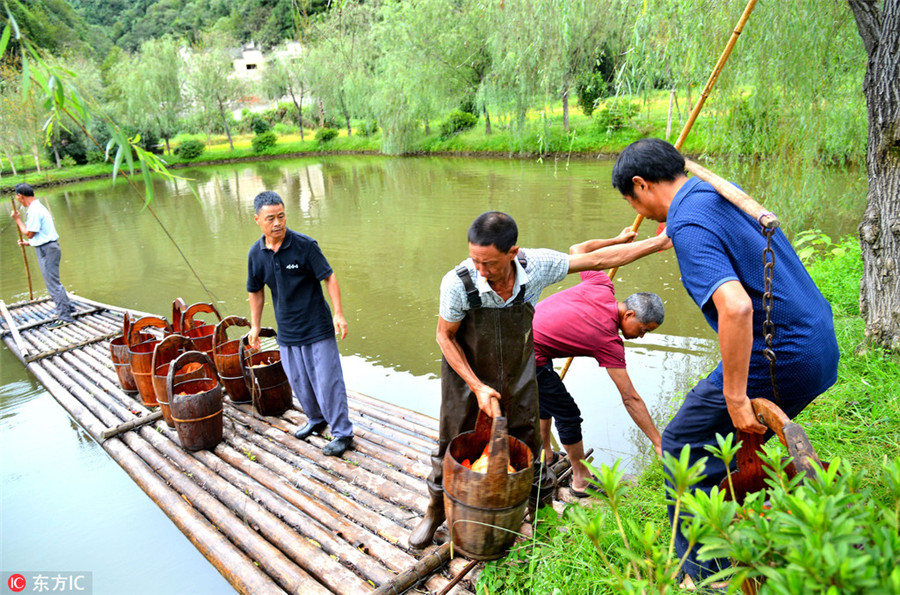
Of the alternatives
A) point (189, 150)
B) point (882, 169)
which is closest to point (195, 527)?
point (882, 169)

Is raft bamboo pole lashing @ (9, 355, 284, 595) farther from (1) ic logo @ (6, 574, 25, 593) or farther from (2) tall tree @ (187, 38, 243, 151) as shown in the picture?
(2) tall tree @ (187, 38, 243, 151)

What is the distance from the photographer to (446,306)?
2.40m

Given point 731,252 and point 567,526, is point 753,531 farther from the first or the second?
point 567,526

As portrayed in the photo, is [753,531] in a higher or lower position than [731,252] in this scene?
lower

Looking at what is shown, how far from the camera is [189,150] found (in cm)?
3412

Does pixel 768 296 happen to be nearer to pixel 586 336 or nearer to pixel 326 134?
pixel 586 336

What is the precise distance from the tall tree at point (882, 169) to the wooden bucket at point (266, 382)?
4450 millimetres

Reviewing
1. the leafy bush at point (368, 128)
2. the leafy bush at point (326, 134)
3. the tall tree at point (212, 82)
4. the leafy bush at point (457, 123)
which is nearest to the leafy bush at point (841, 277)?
the leafy bush at point (457, 123)

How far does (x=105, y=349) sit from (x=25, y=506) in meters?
2.59

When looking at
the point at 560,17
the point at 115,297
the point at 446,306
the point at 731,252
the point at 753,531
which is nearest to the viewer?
the point at 753,531

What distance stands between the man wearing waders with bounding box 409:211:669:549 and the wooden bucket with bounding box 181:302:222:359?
3221 mm

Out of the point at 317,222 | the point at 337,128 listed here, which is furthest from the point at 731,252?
the point at 337,128

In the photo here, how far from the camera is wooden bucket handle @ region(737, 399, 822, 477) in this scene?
59.4 inches

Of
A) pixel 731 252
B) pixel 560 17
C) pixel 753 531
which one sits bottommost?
pixel 753 531
